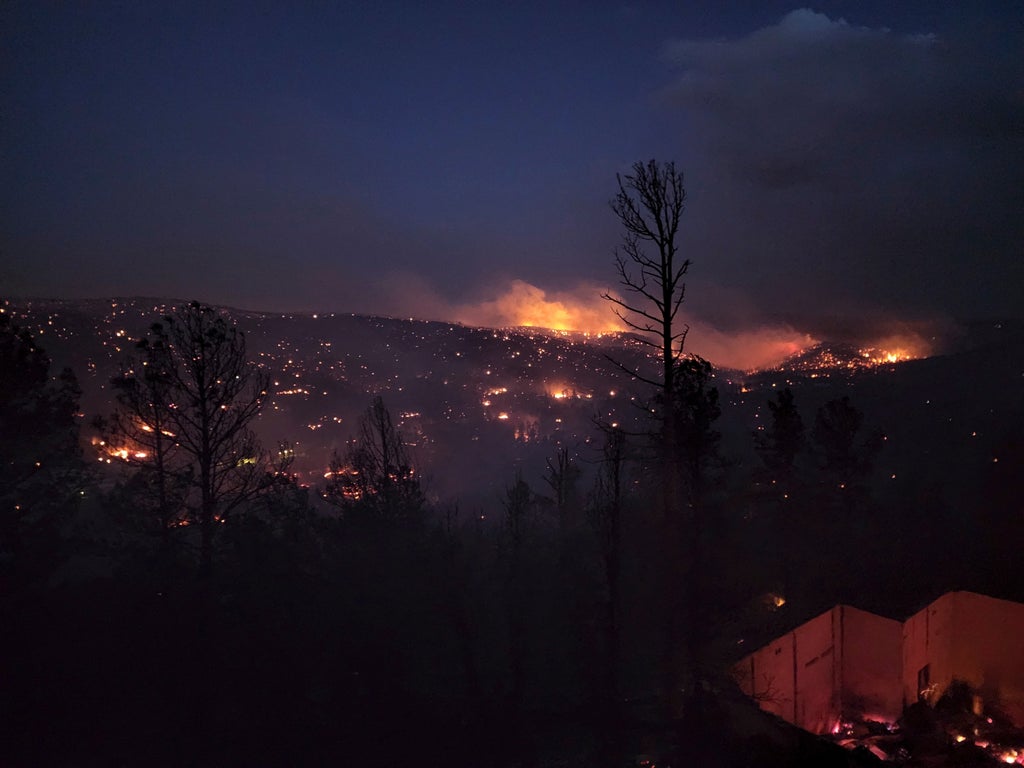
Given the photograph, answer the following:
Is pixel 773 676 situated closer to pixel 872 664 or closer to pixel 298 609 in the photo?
pixel 872 664

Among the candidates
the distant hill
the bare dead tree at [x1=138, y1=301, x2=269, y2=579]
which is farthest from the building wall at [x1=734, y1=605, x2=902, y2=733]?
the bare dead tree at [x1=138, y1=301, x2=269, y2=579]

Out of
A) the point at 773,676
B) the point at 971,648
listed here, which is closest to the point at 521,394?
the point at 971,648

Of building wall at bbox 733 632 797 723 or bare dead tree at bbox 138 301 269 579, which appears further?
building wall at bbox 733 632 797 723

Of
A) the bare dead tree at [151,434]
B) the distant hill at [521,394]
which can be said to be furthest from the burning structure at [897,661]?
the bare dead tree at [151,434]

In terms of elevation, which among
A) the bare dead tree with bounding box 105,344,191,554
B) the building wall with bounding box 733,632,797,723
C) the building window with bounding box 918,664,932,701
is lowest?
the building window with bounding box 918,664,932,701

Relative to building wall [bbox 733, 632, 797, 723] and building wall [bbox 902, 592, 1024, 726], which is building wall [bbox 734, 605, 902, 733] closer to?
building wall [bbox 733, 632, 797, 723]

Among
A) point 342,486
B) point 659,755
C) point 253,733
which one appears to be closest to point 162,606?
point 253,733

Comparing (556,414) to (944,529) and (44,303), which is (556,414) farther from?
(44,303)

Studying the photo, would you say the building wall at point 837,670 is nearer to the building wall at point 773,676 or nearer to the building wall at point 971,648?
the building wall at point 773,676
